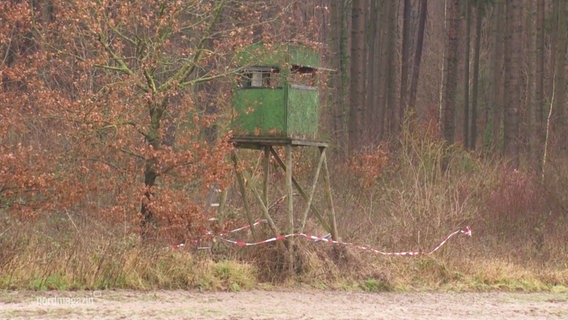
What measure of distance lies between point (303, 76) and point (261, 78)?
948 millimetres

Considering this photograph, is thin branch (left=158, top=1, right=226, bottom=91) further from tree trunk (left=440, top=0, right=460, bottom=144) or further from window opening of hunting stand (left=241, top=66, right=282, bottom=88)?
tree trunk (left=440, top=0, right=460, bottom=144)

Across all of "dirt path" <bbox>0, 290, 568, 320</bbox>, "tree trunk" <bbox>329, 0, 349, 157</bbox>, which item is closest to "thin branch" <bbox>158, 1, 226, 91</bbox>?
"dirt path" <bbox>0, 290, 568, 320</bbox>

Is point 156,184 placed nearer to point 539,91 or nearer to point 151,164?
point 151,164

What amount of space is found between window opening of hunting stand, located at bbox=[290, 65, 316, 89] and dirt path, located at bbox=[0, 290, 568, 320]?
3.68m

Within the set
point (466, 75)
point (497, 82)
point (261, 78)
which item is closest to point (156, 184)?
point (261, 78)

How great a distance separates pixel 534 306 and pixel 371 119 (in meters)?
22.3

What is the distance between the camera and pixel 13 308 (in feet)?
38.6

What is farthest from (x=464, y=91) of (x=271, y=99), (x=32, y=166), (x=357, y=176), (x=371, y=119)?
(x=32, y=166)

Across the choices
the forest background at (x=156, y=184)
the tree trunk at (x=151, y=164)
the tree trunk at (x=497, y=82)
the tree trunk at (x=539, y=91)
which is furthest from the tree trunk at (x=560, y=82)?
the tree trunk at (x=151, y=164)

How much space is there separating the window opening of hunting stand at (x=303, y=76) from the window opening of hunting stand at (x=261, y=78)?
28cm

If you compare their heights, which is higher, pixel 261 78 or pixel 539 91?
pixel 539 91

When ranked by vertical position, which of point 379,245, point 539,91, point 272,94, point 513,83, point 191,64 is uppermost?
point 513,83

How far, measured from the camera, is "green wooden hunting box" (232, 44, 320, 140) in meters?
15.9

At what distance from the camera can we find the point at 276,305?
43.7 ft
